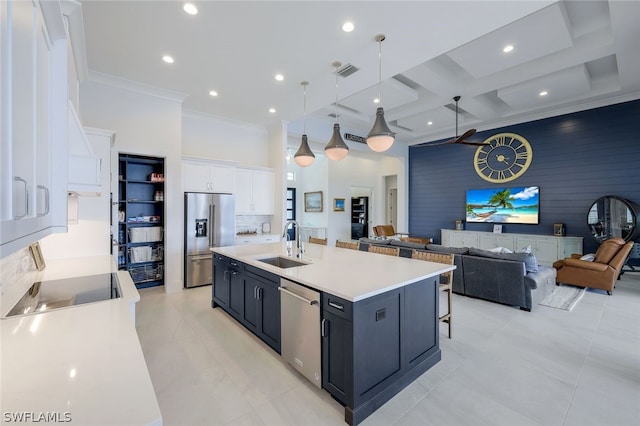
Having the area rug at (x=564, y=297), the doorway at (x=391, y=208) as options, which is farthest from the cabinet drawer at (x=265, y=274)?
the doorway at (x=391, y=208)

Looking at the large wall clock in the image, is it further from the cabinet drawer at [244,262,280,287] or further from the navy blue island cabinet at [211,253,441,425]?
the cabinet drawer at [244,262,280,287]

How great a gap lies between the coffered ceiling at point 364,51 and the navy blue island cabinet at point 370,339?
255 cm

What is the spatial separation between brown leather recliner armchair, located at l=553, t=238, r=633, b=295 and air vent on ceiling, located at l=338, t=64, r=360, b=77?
184 inches

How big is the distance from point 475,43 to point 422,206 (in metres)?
5.49

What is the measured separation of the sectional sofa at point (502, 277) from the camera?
371 centimetres

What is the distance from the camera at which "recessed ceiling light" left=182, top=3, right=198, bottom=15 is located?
256 centimetres

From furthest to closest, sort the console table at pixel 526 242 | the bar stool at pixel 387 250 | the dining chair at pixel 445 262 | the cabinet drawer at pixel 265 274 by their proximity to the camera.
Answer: the console table at pixel 526 242 < the bar stool at pixel 387 250 < the dining chair at pixel 445 262 < the cabinet drawer at pixel 265 274

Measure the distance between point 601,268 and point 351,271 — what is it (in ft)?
14.9

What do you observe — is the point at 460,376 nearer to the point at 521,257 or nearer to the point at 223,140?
the point at 521,257

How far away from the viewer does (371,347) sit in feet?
6.27

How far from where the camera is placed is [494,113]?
633 centimetres

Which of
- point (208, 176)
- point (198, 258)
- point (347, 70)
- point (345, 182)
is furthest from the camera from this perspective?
point (345, 182)

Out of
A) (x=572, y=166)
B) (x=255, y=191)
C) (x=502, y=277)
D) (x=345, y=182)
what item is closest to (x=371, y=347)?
(x=502, y=277)

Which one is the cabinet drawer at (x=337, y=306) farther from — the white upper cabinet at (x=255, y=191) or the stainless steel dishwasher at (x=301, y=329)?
the white upper cabinet at (x=255, y=191)
